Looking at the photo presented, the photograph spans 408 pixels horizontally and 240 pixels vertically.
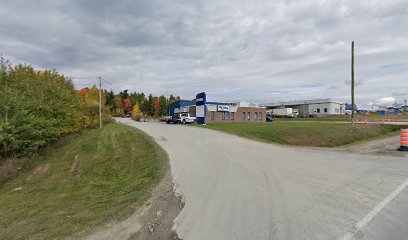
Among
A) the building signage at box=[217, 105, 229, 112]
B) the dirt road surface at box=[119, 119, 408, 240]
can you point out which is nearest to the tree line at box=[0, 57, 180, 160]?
the dirt road surface at box=[119, 119, 408, 240]

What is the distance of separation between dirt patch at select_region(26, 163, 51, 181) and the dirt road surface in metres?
9.44

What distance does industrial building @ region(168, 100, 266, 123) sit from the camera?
4591 centimetres

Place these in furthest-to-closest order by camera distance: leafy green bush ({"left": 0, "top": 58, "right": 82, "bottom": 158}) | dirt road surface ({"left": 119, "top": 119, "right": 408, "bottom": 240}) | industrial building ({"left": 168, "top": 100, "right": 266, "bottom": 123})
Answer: industrial building ({"left": 168, "top": 100, "right": 266, "bottom": 123})
leafy green bush ({"left": 0, "top": 58, "right": 82, "bottom": 158})
dirt road surface ({"left": 119, "top": 119, "right": 408, "bottom": 240})

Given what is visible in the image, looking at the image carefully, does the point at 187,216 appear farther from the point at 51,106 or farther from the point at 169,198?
the point at 51,106

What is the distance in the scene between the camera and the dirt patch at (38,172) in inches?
543

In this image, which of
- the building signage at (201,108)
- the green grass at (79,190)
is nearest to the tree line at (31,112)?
the green grass at (79,190)

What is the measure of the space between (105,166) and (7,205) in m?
4.78

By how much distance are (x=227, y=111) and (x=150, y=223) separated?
143ft

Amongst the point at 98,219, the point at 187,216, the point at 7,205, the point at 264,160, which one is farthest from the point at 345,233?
the point at 7,205

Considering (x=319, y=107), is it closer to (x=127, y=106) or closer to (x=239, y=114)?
(x=239, y=114)

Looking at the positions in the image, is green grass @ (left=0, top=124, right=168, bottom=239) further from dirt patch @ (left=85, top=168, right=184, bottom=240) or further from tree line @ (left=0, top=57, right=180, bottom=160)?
tree line @ (left=0, top=57, right=180, bottom=160)

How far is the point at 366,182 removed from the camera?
6852mm

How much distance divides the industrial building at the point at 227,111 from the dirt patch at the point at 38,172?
31173 mm

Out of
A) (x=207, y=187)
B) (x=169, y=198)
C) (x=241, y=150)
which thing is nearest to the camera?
(x=169, y=198)
